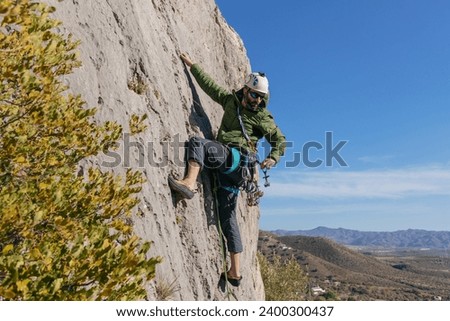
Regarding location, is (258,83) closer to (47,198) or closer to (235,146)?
(235,146)

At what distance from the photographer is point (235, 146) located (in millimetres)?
9695

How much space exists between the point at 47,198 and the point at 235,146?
6.33 meters

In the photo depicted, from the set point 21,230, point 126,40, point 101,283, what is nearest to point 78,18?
point 126,40

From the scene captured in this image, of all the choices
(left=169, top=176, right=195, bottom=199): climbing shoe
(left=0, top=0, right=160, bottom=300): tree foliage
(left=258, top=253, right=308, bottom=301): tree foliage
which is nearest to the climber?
(left=169, top=176, right=195, bottom=199): climbing shoe

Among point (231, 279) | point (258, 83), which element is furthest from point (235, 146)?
point (231, 279)

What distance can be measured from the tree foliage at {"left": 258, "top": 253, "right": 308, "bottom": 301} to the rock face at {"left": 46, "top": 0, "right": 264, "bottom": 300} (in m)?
37.6

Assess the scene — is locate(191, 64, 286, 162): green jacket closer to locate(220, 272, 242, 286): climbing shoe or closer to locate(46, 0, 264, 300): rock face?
locate(46, 0, 264, 300): rock face

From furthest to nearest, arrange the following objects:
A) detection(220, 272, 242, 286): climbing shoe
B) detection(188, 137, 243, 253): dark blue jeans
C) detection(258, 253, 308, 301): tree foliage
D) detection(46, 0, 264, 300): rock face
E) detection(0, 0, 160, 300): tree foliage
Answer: detection(258, 253, 308, 301): tree foliage
detection(220, 272, 242, 286): climbing shoe
detection(188, 137, 243, 253): dark blue jeans
detection(46, 0, 264, 300): rock face
detection(0, 0, 160, 300): tree foliage

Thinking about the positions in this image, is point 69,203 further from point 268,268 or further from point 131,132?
point 268,268

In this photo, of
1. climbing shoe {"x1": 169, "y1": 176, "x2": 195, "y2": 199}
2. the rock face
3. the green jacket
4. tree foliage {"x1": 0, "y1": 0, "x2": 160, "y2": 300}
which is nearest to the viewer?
tree foliage {"x1": 0, "y1": 0, "x2": 160, "y2": 300}

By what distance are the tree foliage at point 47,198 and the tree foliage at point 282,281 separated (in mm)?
44520

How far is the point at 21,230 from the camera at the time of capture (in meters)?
3.36

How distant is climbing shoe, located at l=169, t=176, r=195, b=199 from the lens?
321 inches

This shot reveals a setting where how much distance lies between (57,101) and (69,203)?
1.10 meters
